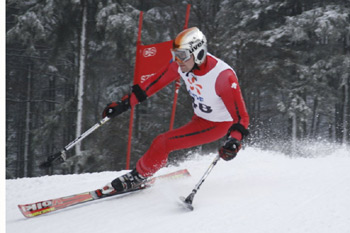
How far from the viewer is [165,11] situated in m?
13.6

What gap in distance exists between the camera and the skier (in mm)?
3270

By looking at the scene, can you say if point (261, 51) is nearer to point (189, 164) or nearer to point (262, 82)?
point (262, 82)

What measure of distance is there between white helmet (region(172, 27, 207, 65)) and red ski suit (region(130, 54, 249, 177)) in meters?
0.11

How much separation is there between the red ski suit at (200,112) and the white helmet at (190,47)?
11 cm

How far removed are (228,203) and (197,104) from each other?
3.81ft

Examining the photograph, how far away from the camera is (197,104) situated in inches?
147

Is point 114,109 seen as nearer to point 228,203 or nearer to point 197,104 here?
point 197,104

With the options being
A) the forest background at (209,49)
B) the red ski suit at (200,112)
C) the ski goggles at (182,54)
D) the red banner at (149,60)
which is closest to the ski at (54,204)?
the red ski suit at (200,112)

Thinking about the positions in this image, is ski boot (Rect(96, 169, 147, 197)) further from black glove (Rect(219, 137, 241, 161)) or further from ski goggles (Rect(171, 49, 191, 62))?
ski goggles (Rect(171, 49, 191, 62))

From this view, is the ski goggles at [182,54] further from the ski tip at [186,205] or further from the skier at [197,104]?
the ski tip at [186,205]

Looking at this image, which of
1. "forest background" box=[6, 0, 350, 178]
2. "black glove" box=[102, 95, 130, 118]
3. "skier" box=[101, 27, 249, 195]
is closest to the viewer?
"skier" box=[101, 27, 249, 195]

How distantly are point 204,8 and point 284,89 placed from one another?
3.94m

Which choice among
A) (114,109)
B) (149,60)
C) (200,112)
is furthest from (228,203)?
(149,60)

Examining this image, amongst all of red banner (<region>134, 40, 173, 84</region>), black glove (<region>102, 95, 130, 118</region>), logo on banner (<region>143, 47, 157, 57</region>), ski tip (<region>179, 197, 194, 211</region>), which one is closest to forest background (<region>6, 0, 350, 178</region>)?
red banner (<region>134, 40, 173, 84</region>)
